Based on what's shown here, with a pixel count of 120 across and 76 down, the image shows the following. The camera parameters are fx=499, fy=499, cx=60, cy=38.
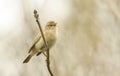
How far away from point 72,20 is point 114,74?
9.03ft

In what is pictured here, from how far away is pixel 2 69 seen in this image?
648cm

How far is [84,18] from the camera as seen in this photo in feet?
24.4

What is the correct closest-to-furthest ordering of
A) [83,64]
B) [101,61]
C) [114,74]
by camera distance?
[114,74] → [101,61] → [83,64]

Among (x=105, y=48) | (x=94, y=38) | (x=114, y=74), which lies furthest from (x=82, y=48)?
(x=114, y=74)

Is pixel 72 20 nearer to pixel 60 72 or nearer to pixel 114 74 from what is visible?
pixel 60 72

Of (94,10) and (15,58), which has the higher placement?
(94,10)

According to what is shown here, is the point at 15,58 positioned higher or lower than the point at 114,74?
lower

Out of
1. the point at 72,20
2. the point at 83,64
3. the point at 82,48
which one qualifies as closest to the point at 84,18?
the point at 72,20

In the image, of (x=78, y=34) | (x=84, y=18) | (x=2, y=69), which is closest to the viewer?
(x=2, y=69)

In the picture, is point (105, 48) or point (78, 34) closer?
point (105, 48)

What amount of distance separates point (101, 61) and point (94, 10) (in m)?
1.51

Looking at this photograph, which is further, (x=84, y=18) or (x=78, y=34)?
(x=84, y=18)

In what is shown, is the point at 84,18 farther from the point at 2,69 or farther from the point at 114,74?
the point at 114,74

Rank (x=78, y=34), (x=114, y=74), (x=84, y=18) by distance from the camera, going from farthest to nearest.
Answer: (x=84, y=18) → (x=78, y=34) → (x=114, y=74)
